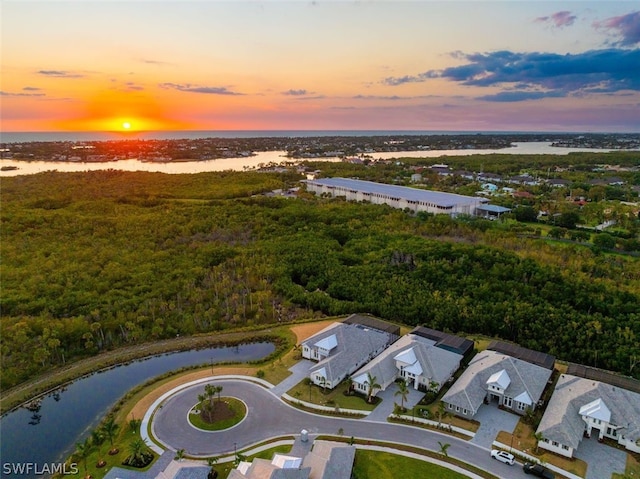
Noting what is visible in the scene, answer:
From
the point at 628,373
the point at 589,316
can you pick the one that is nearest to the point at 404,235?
the point at 589,316

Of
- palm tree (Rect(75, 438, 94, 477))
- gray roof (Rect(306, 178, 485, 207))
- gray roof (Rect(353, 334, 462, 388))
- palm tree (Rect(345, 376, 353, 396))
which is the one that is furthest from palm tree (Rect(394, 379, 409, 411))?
gray roof (Rect(306, 178, 485, 207))

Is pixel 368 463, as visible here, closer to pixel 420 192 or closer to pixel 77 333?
pixel 77 333

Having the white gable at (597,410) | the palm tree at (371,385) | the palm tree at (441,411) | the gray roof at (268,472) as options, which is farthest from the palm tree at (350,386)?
the white gable at (597,410)

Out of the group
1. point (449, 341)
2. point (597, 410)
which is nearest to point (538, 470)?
point (597, 410)

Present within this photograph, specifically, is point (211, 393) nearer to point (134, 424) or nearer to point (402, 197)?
point (134, 424)

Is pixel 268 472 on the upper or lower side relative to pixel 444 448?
upper

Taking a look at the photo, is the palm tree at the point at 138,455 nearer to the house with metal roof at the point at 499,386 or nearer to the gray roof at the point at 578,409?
the house with metal roof at the point at 499,386

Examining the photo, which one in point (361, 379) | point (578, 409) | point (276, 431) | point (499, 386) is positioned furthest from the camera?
point (361, 379)
